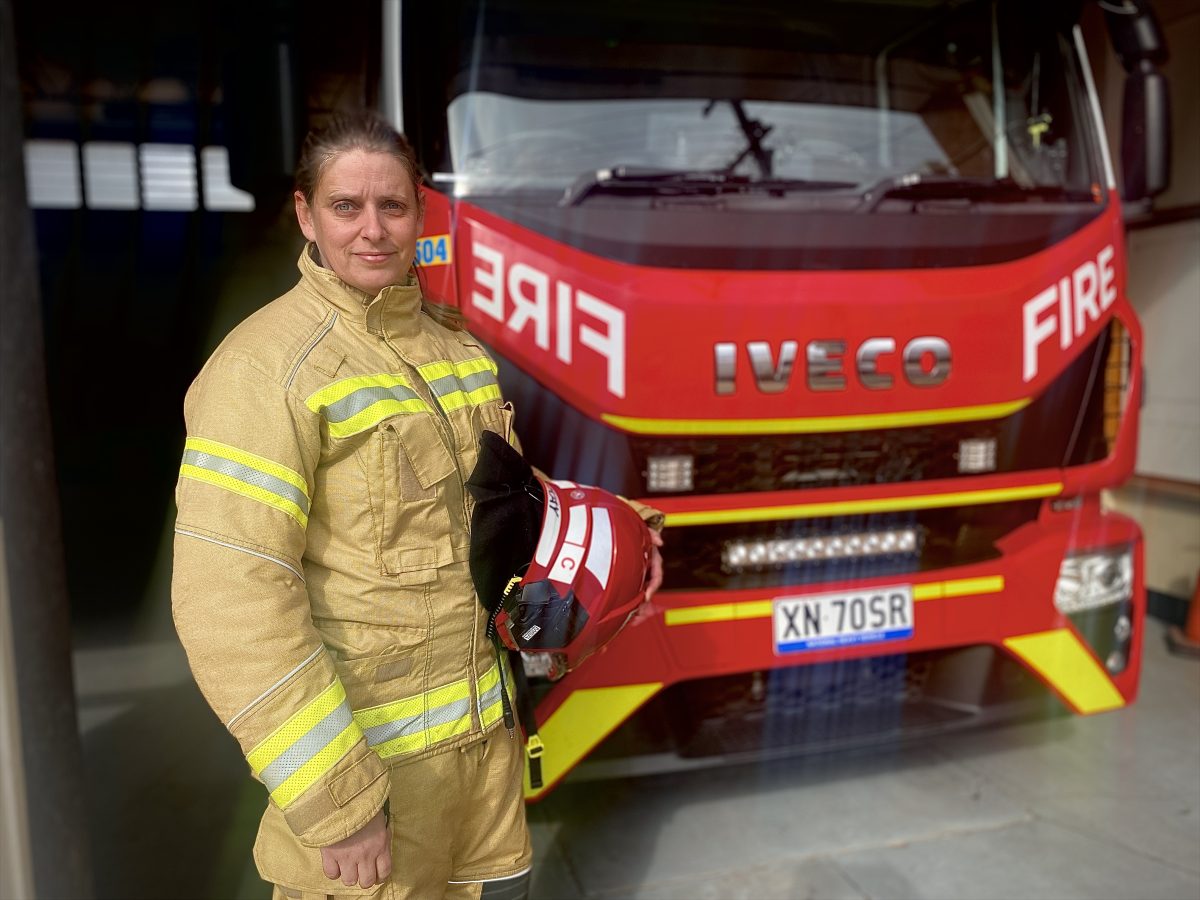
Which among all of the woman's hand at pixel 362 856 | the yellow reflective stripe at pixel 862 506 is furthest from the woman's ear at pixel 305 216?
the yellow reflective stripe at pixel 862 506

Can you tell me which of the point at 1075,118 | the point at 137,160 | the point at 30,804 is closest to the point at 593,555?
the point at 30,804

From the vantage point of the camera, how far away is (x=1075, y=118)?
289cm

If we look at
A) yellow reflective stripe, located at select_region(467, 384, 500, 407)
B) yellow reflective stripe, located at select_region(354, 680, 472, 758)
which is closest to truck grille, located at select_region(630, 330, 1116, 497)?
yellow reflective stripe, located at select_region(467, 384, 500, 407)

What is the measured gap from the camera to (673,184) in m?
2.46

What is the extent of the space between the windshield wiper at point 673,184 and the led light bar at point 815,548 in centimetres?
93

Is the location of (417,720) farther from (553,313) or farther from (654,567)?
(553,313)

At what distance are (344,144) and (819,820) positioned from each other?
230 cm

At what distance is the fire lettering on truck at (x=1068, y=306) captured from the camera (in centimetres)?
254

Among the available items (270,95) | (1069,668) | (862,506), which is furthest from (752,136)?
(1069,668)

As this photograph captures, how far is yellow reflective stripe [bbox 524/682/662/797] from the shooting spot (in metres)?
2.34

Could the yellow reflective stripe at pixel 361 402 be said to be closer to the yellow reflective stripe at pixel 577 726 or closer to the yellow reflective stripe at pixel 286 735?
the yellow reflective stripe at pixel 286 735

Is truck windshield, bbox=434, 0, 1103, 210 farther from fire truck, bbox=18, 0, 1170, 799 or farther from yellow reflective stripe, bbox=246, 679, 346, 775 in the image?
yellow reflective stripe, bbox=246, 679, 346, 775

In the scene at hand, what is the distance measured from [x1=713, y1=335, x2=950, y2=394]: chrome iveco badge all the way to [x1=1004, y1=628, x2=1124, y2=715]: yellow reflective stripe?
2.74 feet

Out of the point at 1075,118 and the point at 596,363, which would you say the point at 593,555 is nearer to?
the point at 596,363
